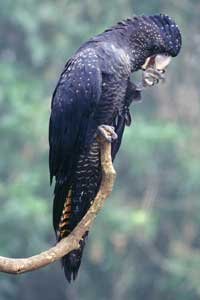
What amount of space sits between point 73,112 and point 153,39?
447mm

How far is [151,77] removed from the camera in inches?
146

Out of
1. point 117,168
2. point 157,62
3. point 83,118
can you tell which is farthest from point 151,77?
point 117,168

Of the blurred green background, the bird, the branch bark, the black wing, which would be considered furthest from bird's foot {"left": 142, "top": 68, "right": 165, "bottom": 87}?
the blurred green background

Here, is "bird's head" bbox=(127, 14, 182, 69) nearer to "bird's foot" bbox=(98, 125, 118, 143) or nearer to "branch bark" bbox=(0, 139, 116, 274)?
"bird's foot" bbox=(98, 125, 118, 143)

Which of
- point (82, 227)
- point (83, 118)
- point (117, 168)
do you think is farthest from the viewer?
point (117, 168)

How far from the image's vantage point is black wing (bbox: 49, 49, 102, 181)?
3597mm

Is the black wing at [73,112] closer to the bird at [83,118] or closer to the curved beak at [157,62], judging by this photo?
the bird at [83,118]

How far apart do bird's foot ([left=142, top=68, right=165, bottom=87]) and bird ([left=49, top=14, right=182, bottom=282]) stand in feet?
0.04

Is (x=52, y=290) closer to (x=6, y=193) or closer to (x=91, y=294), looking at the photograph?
(x=91, y=294)

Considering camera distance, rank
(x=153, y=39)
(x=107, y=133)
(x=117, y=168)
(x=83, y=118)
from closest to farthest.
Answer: (x=107, y=133), (x=83, y=118), (x=153, y=39), (x=117, y=168)

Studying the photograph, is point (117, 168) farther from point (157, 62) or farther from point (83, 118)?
point (83, 118)

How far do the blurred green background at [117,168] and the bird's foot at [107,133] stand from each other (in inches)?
238

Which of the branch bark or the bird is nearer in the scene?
the branch bark

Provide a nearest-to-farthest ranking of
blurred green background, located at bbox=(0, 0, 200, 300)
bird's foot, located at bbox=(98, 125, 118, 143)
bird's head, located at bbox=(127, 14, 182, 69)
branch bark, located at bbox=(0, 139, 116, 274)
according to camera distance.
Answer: branch bark, located at bbox=(0, 139, 116, 274), bird's foot, located at bbox=(98, 125, 118, 143), bird's head, located at bbox=(127, 14, 182, 69), blurred green background, located at bbox=(0, 0, 200, 300)
